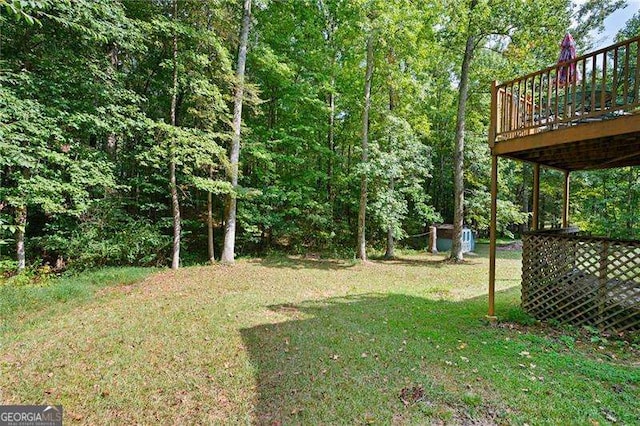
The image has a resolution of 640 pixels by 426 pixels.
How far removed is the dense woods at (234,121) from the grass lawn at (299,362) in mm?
2522

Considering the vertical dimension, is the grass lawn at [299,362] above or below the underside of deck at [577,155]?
below

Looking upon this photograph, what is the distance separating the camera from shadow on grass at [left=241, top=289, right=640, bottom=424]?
2.64 m

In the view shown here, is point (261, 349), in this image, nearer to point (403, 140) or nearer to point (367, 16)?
point (403, 140)

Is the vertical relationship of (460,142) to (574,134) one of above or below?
above

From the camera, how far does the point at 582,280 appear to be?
4652 millimetres

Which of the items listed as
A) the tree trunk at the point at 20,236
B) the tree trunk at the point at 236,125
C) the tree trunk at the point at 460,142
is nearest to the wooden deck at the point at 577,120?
the tree trunk at the point at 460,142

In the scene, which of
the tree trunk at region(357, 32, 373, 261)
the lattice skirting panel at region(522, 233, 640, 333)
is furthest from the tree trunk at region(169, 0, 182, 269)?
the lattice skirting panel at region(522, 233, 640, 333)

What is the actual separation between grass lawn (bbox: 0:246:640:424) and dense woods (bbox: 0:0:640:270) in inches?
99.3

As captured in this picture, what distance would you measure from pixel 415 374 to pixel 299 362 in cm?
128

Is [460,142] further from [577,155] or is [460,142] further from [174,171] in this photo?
[174,171]

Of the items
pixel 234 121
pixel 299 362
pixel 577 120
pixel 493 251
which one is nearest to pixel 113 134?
pixel 234 121

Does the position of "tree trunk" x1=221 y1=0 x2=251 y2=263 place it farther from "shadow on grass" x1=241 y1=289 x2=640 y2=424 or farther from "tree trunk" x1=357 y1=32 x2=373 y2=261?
"shadow on grass" x1=241 y1=289 x2=640 y2=424

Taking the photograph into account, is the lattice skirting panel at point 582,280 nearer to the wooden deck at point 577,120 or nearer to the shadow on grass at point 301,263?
the wooden deck at point 577,120

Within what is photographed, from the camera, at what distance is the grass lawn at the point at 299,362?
2.70 metres
